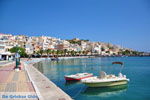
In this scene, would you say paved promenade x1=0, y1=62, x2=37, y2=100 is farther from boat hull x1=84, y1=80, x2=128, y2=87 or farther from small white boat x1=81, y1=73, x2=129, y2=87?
boat hull x1=84, y1=80, x2=128, y2=87

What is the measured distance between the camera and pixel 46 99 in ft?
32.4

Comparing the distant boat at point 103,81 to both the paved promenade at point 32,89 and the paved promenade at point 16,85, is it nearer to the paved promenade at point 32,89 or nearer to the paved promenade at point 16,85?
the paved promenade at point 32,89

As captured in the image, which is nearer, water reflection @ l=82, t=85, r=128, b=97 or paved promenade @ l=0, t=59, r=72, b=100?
paved promenade @ l=0, t=59, r=72, b=100

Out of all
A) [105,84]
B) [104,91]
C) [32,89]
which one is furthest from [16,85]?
[105,84]

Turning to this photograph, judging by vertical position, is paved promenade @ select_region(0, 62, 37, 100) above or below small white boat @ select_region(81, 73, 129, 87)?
above

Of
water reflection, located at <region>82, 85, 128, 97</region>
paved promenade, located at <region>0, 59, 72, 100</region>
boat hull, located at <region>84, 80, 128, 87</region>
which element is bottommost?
water reflection, located at <region>82, 85, 128, 97</region>

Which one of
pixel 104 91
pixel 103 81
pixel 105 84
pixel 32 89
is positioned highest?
pixel 32 89

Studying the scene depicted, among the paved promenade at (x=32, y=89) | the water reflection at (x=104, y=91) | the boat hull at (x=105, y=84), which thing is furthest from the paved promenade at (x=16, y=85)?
the boat hull at (x=105, y=84)

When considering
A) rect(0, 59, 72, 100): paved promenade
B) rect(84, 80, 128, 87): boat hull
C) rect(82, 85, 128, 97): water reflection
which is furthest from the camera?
rect(84, 80, 128, 87): boat hull

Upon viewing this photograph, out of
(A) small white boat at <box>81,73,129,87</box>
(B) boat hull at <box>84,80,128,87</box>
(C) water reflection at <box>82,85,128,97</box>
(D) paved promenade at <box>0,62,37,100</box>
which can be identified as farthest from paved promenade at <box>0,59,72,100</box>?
(B) boat hull at <box>84,80,128,87</box>

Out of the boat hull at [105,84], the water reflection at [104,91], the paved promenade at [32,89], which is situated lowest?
the water reflection at [104,91]

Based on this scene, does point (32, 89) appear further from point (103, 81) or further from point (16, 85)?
point (103, 81)

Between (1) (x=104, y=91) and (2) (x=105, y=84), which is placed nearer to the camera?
(1) (x=104, y=91)

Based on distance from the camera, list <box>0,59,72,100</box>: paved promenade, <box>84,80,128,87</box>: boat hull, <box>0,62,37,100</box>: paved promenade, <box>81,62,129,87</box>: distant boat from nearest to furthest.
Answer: <box>0,59,72,100</box>: paved promenade < <box>0,62,37,100</box>: paved promenade < <box>81,62,129,87</box>: distant boat < <box>84,80,128,87</box>: boat hull
